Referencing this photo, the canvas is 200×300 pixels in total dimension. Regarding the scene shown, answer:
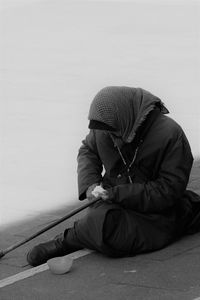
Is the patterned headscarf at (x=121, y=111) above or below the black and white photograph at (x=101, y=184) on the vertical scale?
above

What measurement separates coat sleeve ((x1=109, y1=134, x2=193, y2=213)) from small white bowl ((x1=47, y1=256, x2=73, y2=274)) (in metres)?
0.42

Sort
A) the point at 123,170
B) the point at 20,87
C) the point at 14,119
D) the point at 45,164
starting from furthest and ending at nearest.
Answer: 1. the point at 20,87
2. the point at 14,119
3. the point at 45,164
4. the point at 123,170

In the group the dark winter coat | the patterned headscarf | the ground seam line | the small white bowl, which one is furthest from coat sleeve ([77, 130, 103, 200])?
the small white bowl

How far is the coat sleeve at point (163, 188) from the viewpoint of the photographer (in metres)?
4.45

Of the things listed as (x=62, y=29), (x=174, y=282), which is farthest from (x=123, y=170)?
(x=62, y=29)

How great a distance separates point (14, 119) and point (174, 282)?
4850mm

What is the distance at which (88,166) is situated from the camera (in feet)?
15.8

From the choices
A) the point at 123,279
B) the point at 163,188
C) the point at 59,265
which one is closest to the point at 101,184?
the point at 163,188

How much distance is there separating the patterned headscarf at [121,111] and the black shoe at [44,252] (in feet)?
2.25

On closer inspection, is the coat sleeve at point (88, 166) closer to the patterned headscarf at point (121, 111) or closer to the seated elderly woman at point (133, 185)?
the seated elderly woman at point (133, 185)

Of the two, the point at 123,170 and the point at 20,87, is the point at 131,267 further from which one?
the point at 20,87

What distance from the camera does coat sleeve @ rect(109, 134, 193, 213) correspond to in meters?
4.45

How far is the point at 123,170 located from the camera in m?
4.66

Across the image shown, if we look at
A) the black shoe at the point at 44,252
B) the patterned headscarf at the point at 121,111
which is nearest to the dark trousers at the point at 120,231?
the black shoe at the point at 44,252
